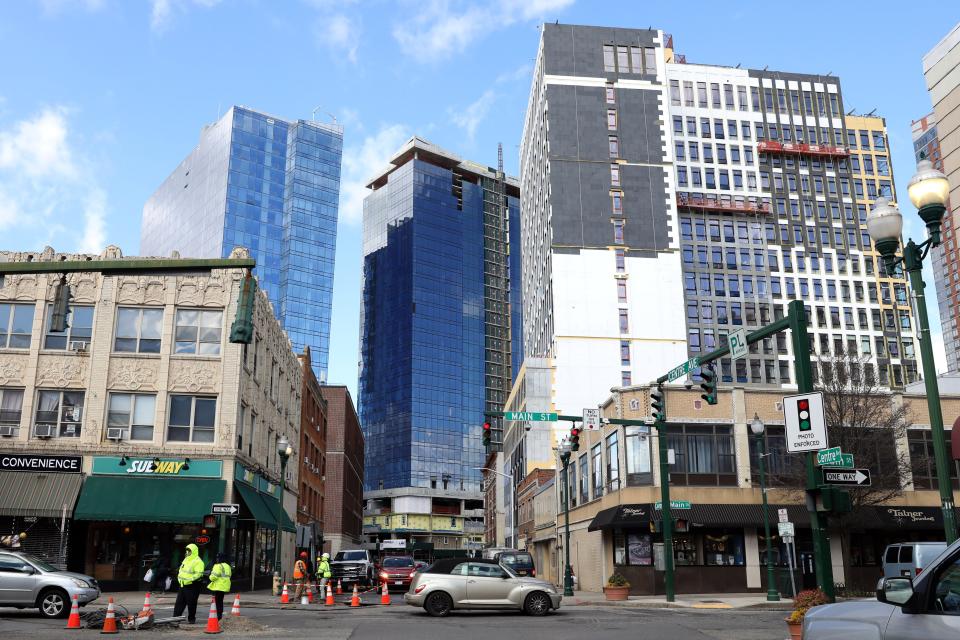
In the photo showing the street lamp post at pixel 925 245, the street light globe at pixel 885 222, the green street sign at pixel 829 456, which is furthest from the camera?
the green street sign at pixel 829 456

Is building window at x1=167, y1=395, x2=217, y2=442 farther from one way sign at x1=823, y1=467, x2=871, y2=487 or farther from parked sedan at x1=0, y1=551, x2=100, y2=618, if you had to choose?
one way sign at x1=823, y1=467, x2=871, y2=487

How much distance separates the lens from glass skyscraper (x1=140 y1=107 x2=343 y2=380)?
15100 centimetres

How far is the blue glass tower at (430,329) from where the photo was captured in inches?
6811

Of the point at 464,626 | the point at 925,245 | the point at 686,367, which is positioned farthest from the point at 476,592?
the point at 925,245

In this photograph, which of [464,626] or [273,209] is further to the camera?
[273,209]

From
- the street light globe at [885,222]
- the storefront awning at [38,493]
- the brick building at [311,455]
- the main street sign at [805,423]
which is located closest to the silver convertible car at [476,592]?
→ the main street sign at [805,423]

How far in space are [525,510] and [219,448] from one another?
5182cm

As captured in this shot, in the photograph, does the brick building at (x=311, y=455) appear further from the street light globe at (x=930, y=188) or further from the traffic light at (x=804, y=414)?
the street light globe at (x=930, y=188)

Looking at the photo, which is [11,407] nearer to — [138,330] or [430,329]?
[138,330]

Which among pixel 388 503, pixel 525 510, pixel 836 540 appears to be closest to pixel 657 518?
pixel 836 540

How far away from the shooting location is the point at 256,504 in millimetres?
37656

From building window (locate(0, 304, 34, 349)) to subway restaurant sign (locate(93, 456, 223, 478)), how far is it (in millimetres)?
6260

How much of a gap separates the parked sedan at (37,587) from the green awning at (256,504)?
14.4m

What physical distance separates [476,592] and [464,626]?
3578mm
